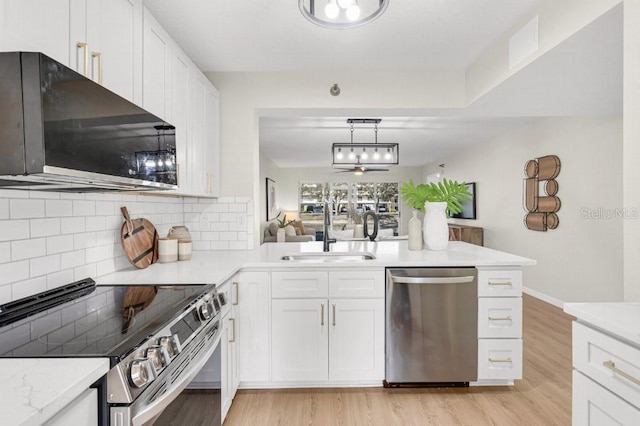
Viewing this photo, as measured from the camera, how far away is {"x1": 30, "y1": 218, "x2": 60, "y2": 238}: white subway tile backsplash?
4.48 feet

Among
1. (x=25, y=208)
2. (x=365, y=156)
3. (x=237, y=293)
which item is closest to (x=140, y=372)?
(x=25, y=208)

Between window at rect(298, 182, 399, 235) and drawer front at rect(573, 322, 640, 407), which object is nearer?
drawer front at rect(573, 322, 640, 407)

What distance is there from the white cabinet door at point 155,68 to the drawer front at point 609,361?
203 cm

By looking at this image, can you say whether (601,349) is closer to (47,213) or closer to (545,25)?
(545,25)

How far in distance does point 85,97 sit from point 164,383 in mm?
897

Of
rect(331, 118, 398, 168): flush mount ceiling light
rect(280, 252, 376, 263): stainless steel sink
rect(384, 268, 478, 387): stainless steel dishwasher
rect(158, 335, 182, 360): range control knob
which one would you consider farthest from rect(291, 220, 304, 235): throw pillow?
rect(158, 335, 182, 360): range control knob

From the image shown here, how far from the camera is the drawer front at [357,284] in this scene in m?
2.17

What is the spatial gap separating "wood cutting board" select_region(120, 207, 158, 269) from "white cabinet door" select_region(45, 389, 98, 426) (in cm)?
120

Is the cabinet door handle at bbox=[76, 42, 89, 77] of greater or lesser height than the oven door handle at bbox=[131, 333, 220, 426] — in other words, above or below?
above

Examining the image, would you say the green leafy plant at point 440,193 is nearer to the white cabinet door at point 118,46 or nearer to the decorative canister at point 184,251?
the decorative canister at point 184,251

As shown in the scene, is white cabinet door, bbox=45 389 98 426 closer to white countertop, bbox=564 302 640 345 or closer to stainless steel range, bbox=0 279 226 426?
stainless steel range, bbox=0 279 226 426

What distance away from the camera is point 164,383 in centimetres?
107

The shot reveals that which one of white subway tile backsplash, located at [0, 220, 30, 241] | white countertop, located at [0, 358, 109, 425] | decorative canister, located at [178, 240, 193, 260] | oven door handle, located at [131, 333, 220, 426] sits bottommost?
oven door handle, located at [131, 333, 220, 426]

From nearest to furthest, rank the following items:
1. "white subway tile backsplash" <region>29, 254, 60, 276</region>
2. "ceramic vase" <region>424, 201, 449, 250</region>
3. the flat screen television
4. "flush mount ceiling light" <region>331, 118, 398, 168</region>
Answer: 1. "white subway tile backsplash" <region>29, 254, 60, 276</region>
2. "ceramic vase" <region>424, 201, 449, 250</region>
3. "flush mount ceiling light" <region>331, 118, 398, 168</region>
4. the flat screen television
